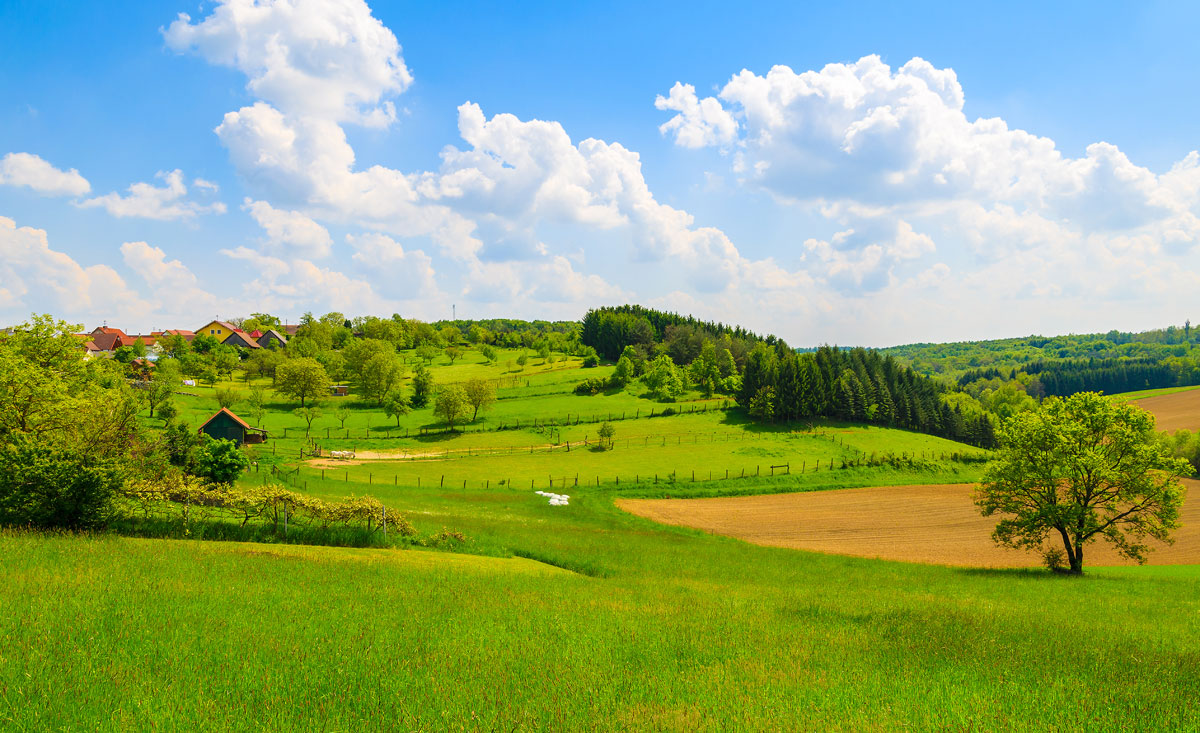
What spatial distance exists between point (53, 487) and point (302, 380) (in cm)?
7738

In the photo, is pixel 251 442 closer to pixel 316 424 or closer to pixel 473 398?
A: pixel 316 424

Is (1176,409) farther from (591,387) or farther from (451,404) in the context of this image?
(451,404)

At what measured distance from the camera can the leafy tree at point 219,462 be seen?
108 feet

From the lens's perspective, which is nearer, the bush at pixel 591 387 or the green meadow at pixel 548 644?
the green meadow at pixel 548 644

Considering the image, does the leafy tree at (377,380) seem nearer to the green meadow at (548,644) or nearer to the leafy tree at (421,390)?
the leafy tree at (421,390)

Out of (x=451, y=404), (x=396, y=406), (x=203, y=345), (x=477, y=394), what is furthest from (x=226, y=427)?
(x=203, y=345)

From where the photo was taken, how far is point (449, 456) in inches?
2584

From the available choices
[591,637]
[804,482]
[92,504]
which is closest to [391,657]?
[591,637]

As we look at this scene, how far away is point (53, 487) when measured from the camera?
18.5 metres

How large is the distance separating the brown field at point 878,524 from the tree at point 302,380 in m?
66.6

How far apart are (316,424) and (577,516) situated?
55.7 metres

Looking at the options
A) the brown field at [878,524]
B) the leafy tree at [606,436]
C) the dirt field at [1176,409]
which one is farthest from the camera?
the dirt field at [1176,409]

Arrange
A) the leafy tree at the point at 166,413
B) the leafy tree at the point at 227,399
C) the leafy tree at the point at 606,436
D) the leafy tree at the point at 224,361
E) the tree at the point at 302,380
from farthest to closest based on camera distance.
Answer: the leafy tree at the point at 224,361 → the tree at the point at 302,380 → the leafy tree at the point at 227,399 → the leafy tree at the point at 606,436 → the leafy tree at the point at 166,413

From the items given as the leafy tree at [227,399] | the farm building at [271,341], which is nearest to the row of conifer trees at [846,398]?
the leafy tree at [227,399]
